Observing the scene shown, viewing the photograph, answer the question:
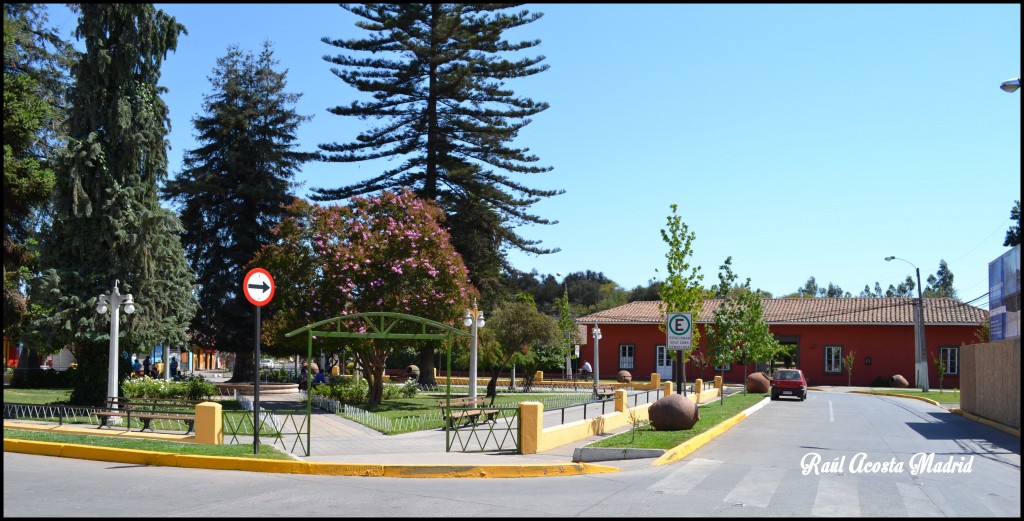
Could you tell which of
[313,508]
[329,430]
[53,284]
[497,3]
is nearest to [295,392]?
[53,284]

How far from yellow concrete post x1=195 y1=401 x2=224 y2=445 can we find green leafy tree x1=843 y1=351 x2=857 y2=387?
43.7 metres

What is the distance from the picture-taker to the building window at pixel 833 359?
179 ft

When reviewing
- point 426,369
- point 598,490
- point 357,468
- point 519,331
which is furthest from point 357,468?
point 426,369

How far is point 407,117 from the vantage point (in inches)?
1811

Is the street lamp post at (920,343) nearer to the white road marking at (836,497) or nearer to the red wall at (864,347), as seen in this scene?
the red wall at (864,347)

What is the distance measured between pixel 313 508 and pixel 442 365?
5182 centimetres

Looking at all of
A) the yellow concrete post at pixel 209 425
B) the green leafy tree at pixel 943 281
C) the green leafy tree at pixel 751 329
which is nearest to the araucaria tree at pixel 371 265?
the yellow concrete post at pixel 209 425

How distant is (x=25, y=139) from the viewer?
2495 centimetres

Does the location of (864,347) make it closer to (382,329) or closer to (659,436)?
(659,436)

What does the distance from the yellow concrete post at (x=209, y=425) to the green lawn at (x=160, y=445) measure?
0.34 meters

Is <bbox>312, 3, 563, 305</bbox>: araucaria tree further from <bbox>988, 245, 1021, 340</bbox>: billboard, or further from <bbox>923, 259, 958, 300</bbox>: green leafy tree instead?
<bbox>923, 259, 958, 300</bbox>: green leafy tree

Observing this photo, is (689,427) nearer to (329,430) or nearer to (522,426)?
(522,426)

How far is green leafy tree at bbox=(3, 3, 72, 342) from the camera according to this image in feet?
80.7

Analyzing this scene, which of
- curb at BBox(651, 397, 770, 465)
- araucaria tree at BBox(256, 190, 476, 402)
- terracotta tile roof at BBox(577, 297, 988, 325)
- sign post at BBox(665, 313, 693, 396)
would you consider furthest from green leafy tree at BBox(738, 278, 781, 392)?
sign post at BBox(665, 313, 693, 396)
